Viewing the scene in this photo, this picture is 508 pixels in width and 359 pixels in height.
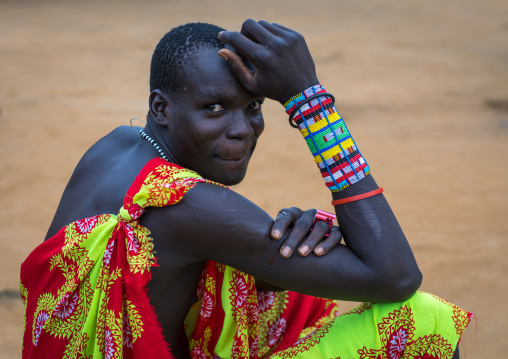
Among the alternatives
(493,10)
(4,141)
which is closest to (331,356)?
(4,141)

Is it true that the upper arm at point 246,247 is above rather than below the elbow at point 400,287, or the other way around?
above

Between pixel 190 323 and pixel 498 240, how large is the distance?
9.57ft

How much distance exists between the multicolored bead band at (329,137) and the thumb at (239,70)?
15cm

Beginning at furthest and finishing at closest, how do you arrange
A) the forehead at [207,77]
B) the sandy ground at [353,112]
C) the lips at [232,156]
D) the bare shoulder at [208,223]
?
the sandy ground at [353,112] < the lips at [232,156] < the forehead at [207,77] < the bare shoulder at [208,223]

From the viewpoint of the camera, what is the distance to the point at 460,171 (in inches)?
224

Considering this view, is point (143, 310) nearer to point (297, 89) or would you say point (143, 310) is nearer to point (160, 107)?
point (160, 107)

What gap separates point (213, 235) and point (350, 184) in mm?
515

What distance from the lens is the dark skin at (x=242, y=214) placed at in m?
2.15

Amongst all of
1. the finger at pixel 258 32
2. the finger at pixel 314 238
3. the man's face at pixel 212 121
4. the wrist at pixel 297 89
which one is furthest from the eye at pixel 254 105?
the finger at pixel 314 238

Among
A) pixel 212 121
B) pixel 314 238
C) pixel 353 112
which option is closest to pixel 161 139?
pixel 212 121

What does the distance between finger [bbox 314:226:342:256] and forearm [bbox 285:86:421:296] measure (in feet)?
0.14

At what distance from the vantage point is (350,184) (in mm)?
2301

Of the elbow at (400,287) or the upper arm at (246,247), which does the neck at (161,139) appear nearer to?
the upper arm at (246,247)

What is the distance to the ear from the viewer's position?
2.34 metres
